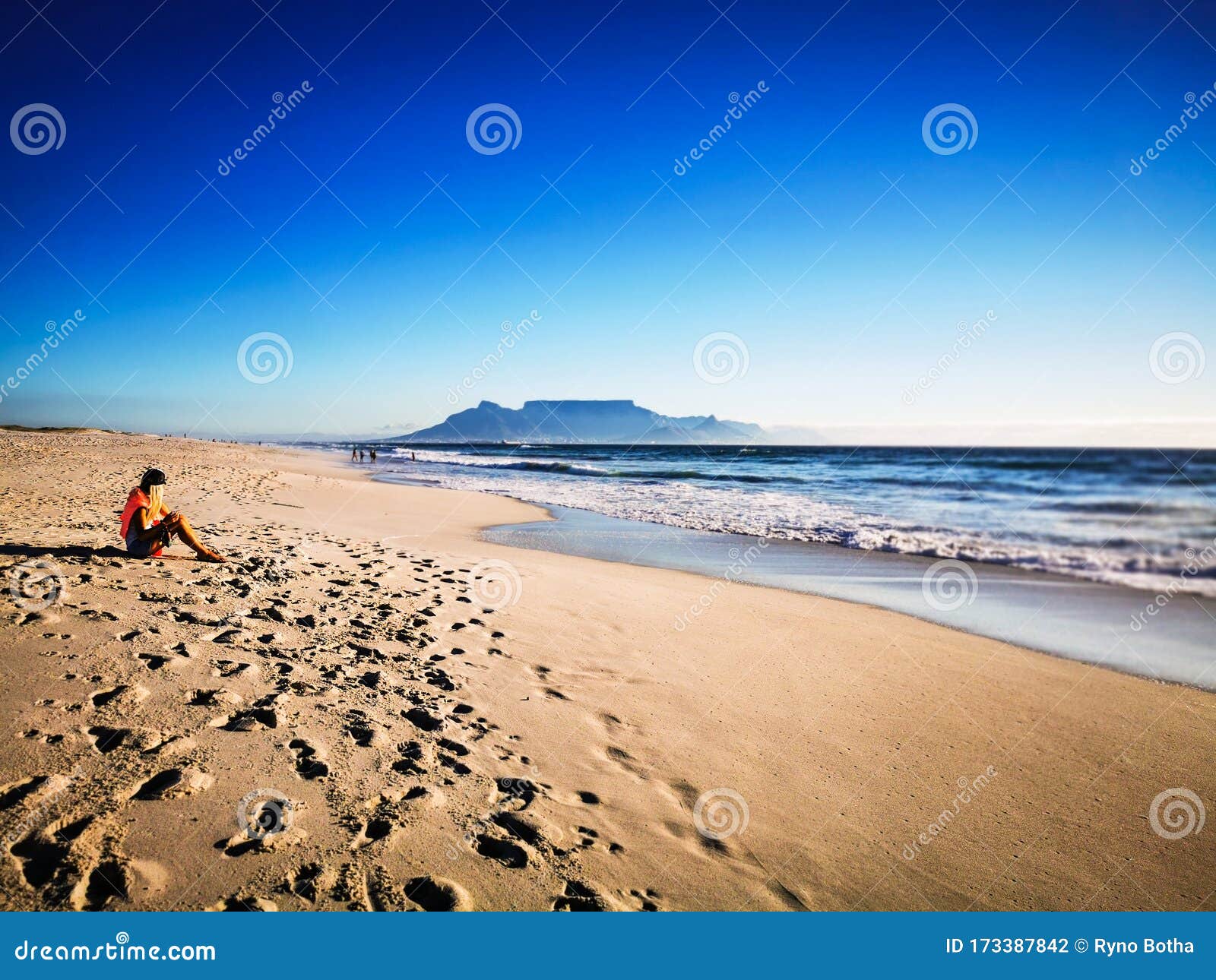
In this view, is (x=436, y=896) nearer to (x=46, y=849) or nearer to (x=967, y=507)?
(x=46, y=849)

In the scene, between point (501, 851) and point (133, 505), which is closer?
point (501, 851)

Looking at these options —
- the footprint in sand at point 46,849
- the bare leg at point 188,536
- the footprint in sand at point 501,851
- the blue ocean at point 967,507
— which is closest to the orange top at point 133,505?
the bare leg at point 188,536

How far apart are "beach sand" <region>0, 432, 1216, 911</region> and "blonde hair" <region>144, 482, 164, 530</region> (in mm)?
650

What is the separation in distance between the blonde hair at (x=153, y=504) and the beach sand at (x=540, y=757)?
0.65 metres

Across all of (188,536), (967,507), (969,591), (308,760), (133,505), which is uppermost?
(967,507)

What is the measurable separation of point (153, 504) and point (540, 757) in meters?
6.09

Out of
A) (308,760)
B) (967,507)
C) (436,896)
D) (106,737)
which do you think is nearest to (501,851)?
(436,896)

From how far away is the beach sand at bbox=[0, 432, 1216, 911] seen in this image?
109 inches

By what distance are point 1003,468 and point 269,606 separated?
133 feet

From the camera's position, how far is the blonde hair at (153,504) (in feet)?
21.9

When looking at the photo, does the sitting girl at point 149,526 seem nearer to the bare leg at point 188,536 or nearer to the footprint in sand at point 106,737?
the bare leg at point 188,536

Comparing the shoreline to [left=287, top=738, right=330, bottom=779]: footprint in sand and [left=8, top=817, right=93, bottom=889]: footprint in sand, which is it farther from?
[left=8, top=817, right=93, bottom=889]: footprint in sand

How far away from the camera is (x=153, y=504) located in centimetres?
673

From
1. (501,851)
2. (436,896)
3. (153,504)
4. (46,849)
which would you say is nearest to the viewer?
(46,849)
